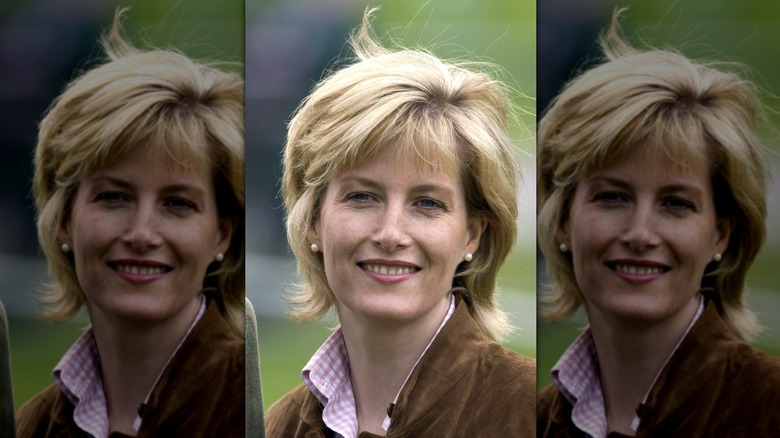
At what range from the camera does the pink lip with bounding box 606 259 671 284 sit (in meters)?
4.63

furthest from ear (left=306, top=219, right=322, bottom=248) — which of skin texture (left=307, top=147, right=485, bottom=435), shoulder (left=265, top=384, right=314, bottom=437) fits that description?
shoulder (left=265, top=384, right=314, bottom=437)

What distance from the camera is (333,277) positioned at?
483 cm

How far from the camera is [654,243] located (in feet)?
15.1

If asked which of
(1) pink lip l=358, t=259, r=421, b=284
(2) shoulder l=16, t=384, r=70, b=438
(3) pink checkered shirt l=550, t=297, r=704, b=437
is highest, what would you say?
(1) pink lip l=358, t=259, r=421, b=284

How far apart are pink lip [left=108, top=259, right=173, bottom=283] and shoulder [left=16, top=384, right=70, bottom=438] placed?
2.44 feet

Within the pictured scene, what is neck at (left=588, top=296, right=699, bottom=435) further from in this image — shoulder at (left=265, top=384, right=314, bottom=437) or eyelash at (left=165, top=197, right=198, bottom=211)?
eyelash at (left=165, top=197, right=198, bottom=211)

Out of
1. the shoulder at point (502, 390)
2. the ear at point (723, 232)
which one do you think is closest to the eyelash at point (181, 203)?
the shoulder at point (502, 390)

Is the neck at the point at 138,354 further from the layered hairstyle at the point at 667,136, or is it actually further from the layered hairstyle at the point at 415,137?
the layered hairstyle at the point at 667,136

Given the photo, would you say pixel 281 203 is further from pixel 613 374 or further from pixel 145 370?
pixel 613 374

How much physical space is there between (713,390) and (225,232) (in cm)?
260

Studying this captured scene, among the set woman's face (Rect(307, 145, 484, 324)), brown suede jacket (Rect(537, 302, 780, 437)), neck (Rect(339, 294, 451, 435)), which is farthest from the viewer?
neck (Rect(339, 294, 451, 435))

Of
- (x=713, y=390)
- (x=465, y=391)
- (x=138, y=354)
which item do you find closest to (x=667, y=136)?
(x=713, y=390)

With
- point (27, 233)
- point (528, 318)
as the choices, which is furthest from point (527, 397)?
point (27, 233)

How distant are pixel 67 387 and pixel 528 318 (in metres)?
2.48
